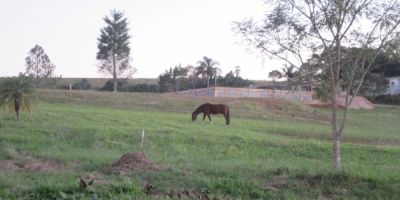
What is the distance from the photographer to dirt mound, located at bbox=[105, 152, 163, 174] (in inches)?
566

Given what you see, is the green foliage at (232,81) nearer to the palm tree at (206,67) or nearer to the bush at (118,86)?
the palm tree at (206,67)

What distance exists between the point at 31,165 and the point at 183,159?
482cm

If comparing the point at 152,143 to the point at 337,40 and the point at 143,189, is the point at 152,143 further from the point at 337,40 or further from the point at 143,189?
the point at 143,189

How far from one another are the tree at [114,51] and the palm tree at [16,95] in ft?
165

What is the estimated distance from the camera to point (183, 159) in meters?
18.3

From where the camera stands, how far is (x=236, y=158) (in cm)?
2086

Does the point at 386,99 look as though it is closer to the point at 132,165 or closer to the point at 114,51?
the point at 114,51

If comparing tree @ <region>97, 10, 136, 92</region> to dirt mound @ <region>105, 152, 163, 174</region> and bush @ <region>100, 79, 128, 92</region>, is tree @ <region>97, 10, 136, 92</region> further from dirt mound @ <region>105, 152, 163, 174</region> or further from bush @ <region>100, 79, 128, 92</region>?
dirt mound @ <region>105, 152, 163, 174</region>

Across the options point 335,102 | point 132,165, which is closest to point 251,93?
point 335,102

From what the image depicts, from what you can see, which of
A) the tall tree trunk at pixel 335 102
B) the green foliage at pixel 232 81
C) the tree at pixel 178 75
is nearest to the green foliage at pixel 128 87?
the tree at pixel 178 75

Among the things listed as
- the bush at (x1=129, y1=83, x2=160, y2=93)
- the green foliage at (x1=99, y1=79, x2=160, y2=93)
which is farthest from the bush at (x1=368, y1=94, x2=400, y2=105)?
the green foliage at (x1=99, y1=79, x2=160, y2=93)

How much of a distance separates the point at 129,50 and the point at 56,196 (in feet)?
230

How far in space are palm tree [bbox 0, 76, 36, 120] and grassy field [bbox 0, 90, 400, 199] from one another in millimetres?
707

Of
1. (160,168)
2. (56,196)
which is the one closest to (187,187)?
(160,168)
